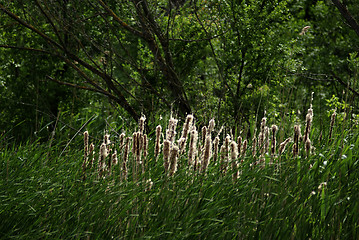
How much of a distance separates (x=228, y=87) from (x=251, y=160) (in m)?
2.43

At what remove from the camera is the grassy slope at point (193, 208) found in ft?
9.75

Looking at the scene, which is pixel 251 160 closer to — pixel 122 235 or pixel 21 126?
pixel 122 235

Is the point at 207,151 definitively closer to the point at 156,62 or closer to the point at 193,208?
the point at 193,208

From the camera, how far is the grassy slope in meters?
2.97

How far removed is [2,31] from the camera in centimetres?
753

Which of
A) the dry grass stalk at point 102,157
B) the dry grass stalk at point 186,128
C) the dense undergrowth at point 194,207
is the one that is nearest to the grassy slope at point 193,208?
the dense undergrowth at point 194,207

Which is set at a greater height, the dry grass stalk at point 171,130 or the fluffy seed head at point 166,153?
the dry grass stalk at point 171,130

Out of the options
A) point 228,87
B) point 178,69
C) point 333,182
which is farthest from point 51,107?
point 333,182

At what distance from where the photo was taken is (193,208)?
306cm

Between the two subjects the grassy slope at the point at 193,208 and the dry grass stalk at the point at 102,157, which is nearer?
the grassy slope at the point at 193,208

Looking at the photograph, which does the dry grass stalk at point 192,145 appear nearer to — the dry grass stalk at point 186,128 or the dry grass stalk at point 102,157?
the dry grass stalk at point 186,128

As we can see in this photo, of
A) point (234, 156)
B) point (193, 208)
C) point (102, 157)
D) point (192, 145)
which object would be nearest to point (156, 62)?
point (102, 157)

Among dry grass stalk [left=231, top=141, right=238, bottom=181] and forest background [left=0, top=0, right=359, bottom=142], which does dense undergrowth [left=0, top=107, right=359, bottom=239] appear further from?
forest background [left=0, top=0, right=359, bottom=142]

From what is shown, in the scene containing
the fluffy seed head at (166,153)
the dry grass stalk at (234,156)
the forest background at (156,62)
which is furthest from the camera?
the forest background at (156,62)
